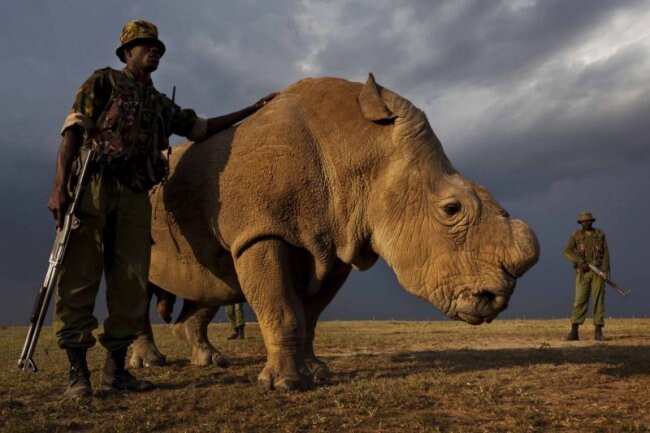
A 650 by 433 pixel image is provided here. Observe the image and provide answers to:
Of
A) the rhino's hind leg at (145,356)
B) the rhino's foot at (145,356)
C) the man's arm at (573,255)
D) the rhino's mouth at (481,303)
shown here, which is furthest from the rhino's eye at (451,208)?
the man's arm at (573,255)

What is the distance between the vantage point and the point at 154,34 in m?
4.81

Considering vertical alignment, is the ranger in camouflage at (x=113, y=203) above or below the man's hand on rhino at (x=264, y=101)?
below

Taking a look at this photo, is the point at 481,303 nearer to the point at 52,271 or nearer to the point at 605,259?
the point at 52,271

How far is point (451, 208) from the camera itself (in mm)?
4523

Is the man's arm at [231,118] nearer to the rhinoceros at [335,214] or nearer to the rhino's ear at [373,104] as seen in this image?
the rhinoceros at [335,214]

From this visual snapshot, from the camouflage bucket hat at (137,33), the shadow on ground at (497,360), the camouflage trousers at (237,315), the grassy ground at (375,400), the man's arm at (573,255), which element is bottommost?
the grassy ground at (375,400)

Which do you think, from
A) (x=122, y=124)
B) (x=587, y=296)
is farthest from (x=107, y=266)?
(x=587, y=296)

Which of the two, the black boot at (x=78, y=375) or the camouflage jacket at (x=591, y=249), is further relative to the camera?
the camouflage jacket at (x=591, y=249)

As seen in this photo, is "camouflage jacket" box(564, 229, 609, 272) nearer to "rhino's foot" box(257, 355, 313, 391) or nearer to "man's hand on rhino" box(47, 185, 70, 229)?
"rhino's foot" box(257, 355, 313, 391)

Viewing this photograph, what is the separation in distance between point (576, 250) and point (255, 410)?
10705mm

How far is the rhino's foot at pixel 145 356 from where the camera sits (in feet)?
20.9

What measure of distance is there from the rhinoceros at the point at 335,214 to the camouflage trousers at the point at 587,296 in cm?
815

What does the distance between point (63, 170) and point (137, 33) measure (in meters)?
1.29

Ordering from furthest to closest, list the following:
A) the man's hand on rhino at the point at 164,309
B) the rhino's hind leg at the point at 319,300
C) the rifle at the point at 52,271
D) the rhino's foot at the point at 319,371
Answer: the man's hand on rhino at the point at 164,309, the rhino's hind leg at the point at 319,300, the rhino's foot at the point at 319,371, the rifle at the point at 52,271
